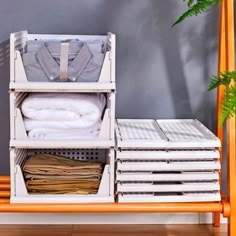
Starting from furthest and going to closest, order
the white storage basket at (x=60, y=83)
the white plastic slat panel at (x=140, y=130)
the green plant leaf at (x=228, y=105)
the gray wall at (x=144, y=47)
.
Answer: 1. the gray wall at (x=144, y=47)
2. the white plastic slat panel at (x=140, y=130)
3. the white storage basket at (x=60, y=83)
4. the green plant leaf at (x=228, y=105)

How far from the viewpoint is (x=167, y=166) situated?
1.91m

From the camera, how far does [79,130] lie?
190 centimetres

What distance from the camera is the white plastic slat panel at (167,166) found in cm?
191

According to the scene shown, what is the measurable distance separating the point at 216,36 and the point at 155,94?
351 mm

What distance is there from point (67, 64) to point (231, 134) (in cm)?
64

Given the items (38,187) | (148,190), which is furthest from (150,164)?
(38,187)

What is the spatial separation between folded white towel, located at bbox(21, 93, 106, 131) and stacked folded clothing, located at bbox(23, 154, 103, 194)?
0.49ft

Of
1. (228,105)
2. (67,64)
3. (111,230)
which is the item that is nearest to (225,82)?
(228,105)

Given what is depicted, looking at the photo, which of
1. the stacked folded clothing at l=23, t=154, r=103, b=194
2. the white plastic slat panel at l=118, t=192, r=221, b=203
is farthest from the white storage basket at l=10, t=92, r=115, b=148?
the white plastic slat panel at l=118, t=192, r=221, b=203

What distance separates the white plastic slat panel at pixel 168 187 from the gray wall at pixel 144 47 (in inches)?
16.0

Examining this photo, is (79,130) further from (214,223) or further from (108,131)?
(214,223)

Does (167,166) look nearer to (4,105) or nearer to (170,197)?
(170,197)

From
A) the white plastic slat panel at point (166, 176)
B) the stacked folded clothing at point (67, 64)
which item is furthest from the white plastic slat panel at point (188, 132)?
the stacked folded clothing at point (67, 64)

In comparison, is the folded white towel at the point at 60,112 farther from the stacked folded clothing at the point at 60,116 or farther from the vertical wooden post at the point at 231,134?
the vertical wooden post at the point at 231,134
